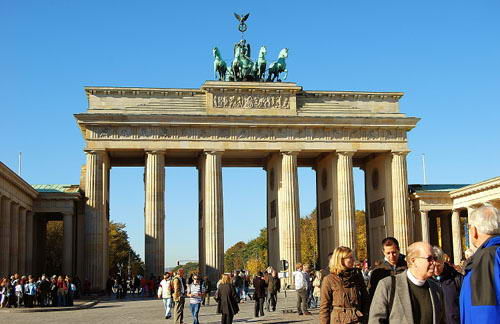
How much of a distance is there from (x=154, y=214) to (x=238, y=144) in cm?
940

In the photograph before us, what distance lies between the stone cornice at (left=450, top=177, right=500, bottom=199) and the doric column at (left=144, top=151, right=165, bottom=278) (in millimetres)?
26593

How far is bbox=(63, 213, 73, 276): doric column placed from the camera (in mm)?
54419

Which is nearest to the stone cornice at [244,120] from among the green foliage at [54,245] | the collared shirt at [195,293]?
the green foliage at [54,245]

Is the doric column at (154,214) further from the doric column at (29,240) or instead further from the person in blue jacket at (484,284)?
the person in blue jacket at (484,284)

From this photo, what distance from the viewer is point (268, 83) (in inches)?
2290

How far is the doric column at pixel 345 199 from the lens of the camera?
5719cm

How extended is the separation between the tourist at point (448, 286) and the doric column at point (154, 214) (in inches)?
1837

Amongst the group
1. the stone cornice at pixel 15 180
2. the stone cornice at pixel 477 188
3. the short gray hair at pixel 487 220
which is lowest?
the short gray hair at pixel 487 220

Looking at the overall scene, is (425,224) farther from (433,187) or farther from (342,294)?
(342,294)

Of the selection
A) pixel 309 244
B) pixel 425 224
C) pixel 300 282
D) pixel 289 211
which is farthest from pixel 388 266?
pixel 309 244

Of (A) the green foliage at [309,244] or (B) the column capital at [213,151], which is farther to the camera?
(A) the green foliage at [309,244]

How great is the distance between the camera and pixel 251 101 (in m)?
57.7

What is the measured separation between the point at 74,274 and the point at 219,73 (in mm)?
22081

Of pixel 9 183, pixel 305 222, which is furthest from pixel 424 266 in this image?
pixel 305 222
